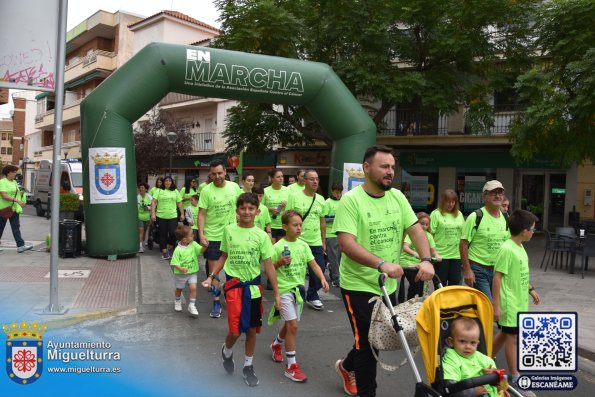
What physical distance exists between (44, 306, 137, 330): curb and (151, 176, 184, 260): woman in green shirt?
4.40 meters

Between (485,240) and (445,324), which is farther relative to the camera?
(485,240)

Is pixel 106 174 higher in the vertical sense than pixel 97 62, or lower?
lower

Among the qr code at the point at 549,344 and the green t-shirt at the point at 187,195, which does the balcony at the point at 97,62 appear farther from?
the qr code at the point at 549,344

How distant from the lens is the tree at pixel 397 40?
14.6m

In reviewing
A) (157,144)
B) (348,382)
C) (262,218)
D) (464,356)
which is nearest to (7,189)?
(262,218)

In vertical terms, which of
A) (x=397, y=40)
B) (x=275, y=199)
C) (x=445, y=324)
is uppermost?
(x=397, y=40)

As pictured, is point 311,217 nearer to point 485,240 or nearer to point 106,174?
point 485,240

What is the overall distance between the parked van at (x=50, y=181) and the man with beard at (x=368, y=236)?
18754 mm

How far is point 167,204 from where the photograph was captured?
11320mm

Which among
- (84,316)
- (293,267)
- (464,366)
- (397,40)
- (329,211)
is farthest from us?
(397,40)

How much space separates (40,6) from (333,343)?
5268 mm

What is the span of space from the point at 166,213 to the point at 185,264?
466 centimetres

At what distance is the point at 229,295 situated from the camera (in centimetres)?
455

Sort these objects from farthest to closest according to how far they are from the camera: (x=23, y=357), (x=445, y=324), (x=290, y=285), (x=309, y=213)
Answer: (x=309, y=213) → (x=290, y=285) → (x=23, y=357) → (x=445, y=324)
